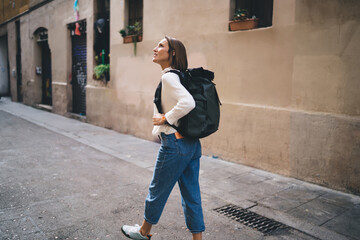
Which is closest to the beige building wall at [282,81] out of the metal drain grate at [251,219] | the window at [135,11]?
the window at [135,11]

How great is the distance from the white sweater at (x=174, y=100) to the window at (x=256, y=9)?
387cm

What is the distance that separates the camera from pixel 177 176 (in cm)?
283

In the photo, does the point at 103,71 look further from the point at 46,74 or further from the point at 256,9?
→ the point at 46,74

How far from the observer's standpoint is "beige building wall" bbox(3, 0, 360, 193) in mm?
4785

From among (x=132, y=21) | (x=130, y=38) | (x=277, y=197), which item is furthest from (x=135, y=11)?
(x=277, y=197)

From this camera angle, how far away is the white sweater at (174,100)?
2.59m

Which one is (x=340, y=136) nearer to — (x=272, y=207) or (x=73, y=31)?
(x=272, y=207)

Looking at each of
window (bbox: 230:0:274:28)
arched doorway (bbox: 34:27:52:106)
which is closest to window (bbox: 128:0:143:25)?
window (bbox: 230:0:274:28)

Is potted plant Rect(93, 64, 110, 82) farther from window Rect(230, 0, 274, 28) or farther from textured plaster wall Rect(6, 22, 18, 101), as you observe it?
textured plaster wall Rect(6, 22, 18, 101)

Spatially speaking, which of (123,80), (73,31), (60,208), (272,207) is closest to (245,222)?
(272,207)

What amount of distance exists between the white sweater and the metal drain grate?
5.78ft

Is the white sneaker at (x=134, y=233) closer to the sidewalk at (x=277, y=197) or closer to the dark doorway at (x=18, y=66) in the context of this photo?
the sidewalk at (x=277, y=197)

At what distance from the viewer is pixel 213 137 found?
6.76 meters

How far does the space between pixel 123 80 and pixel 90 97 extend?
6.76 ft
